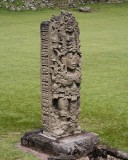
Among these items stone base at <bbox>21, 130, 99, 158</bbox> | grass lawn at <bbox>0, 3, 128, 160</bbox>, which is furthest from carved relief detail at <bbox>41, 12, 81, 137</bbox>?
grass lawn at <bbox>0, 3, 128, 160</bbox>

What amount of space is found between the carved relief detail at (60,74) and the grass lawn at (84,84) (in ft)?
3.08

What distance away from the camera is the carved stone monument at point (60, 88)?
8.54m

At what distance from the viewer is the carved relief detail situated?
856 centimetres

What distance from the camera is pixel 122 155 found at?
7.18m

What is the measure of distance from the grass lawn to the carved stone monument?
67 cm

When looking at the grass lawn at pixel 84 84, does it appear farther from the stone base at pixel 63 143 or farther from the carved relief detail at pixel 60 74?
the carved relief detail at pixel 60 74

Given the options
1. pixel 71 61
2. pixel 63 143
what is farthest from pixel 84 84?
pixel 63 143

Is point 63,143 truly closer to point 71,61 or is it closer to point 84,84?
point 71,61

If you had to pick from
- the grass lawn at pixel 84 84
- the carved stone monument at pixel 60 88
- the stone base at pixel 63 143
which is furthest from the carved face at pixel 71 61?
the grass lawn at pixel 84 84

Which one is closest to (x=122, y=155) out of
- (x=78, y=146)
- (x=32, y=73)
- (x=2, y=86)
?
(x=78, y=146)

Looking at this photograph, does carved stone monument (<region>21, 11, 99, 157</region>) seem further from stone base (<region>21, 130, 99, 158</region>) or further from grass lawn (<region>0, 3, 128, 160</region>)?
grass lawn (<region>0, 3, 128, 160</region>)

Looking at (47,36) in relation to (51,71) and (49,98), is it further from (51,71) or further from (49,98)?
(49,98)

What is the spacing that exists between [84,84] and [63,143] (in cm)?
645

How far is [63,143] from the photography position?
8.38m
